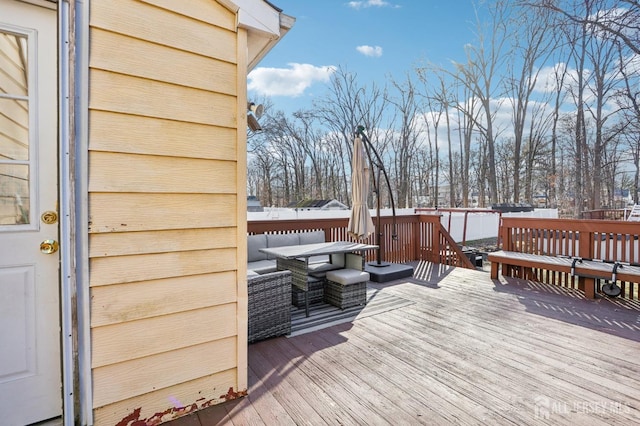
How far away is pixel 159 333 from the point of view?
5.95 ft

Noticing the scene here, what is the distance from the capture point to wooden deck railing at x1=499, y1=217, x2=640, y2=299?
4.02m

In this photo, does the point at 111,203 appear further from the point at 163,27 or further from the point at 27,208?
the point at 163,27

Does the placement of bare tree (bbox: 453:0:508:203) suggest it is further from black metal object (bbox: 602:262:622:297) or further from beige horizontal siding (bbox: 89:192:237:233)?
beige horizontal siding (bbox: 89:192:237:233)

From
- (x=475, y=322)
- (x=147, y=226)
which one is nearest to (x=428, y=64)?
(x=475, y=322)

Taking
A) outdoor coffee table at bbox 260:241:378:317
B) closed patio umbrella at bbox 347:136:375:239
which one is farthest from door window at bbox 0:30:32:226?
closed patio umbrella at bbox 347:136:375:239

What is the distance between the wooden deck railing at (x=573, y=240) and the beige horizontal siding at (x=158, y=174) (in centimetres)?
464

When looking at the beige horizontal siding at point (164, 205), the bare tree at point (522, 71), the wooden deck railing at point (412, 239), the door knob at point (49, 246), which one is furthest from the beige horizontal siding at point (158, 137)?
the bare tree at point (522, 71)

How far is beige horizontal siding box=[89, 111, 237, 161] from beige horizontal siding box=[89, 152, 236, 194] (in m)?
0.04

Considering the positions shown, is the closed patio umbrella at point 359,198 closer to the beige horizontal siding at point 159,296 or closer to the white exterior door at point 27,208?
the beige horizontal siding at point 159,296

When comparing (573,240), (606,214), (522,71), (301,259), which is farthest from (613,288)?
(522,71)

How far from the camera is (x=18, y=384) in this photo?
1624 mm

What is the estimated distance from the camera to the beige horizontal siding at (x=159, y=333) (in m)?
1.67

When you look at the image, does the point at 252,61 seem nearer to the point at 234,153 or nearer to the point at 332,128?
the point at 234,153

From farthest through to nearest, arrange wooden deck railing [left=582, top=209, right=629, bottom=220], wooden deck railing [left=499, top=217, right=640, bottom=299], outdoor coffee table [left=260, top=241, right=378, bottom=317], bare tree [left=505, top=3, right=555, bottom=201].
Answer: bare tree [left=505, top=3, right=555, bottom=201] → wooden deck railing [left=582, top=209, right=629, bottom=220] → wooden deck railing [left=499, top=217, right=640, bottom=299] → outdoor coffee table [left=260, top=241, right=378, bottom=317]
